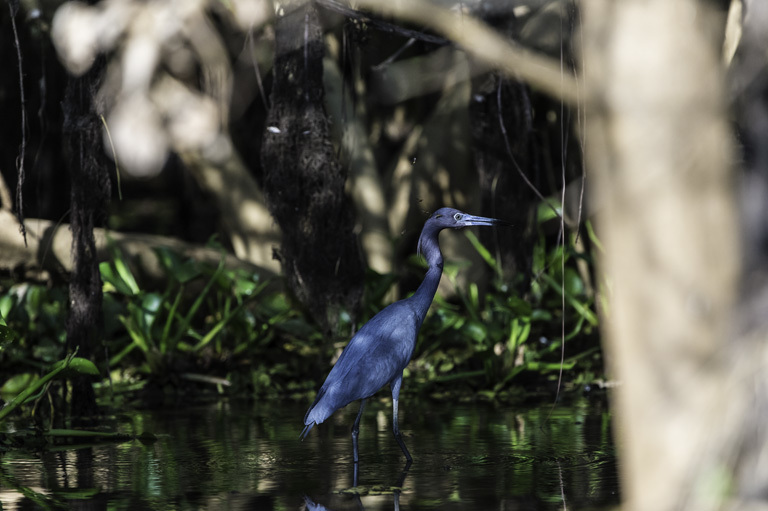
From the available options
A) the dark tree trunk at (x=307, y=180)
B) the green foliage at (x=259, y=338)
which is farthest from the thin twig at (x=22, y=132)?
the green foliage at (x=259, y=338)

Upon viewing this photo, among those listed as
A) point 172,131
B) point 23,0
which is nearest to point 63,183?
point 172,131

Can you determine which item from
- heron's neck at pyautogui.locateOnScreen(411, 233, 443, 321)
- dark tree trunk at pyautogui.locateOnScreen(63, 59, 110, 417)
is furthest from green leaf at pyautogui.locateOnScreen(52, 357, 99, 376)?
heron's neck at pyautogui.locateOnScreen(411, 233, 443, 321)

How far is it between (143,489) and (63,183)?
1019cm

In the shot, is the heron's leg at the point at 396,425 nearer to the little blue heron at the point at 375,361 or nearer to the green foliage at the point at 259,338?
the little blue heron at the point at 375,361

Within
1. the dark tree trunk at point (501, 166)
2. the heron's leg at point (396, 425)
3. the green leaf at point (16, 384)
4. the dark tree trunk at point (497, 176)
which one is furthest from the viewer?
the dark tree trunk at point (497, 176)

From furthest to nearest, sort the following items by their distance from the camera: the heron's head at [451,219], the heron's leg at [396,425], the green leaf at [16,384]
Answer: the green leaf at [16,384] < the heron's head at [451,219] < the heron's leg at [396,425]

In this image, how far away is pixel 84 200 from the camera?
6.42m

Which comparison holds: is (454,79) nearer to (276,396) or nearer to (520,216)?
(520,216)

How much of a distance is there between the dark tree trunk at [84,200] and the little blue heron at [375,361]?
170cm

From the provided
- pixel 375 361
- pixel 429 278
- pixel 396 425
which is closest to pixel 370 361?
pixel 375 361

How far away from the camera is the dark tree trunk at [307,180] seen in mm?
6551

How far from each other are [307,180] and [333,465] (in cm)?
205

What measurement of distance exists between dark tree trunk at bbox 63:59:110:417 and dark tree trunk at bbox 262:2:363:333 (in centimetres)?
102

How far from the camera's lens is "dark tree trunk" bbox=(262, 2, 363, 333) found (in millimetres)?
6551
